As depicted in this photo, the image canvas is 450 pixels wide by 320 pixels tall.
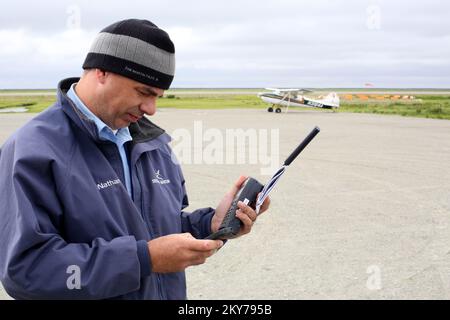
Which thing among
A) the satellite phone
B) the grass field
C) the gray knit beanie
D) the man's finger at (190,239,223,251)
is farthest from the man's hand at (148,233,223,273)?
the grass field

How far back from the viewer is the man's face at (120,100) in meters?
1.96

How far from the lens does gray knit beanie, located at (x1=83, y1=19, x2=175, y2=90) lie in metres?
1.94

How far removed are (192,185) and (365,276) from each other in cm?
469

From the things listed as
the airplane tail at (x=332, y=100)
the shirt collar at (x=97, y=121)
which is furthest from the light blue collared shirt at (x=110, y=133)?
the airplane tail at (x=332, y=100)

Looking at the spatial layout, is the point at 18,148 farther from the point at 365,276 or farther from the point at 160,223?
the point at 365,276

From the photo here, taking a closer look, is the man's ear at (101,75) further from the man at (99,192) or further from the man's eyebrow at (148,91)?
the man's eyebrow at (148,91)

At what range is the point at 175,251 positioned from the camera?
6.01 ft

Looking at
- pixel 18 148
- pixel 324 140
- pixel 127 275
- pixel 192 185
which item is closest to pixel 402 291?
pixel 127 275

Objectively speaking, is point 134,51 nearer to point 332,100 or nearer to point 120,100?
point 120,100

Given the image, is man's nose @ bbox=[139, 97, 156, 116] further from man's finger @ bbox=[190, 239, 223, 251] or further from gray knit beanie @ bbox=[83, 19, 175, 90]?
man's finger @ bbox=[190, 239, 223, 251]

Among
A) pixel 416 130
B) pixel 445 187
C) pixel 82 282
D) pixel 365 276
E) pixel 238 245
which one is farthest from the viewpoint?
pixel 416 130

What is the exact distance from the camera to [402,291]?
461 centimetres

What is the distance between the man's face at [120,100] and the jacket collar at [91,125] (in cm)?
10

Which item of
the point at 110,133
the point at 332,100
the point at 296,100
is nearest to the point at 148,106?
the point at 110,133
